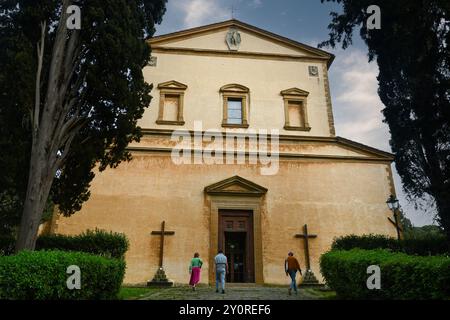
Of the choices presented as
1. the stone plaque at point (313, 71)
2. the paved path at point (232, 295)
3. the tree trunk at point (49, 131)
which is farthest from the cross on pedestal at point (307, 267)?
the tree trunk at point (49, 131)

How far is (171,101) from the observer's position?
18.7 m

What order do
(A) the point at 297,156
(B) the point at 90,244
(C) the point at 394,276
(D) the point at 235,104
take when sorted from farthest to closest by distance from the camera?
(D) the point at 235,104 < (A) the point at 297,156 < (B) the point at 90,244 < (C) the point at 394,276

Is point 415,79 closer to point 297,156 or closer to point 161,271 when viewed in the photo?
point 297,156

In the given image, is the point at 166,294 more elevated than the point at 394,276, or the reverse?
the point at 394,276

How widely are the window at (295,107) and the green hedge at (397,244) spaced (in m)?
6.71

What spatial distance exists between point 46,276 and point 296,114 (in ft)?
49.7

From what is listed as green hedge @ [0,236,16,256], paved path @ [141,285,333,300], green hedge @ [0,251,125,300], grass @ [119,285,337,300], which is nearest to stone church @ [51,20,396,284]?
green hedge @ [0,236,16,256]

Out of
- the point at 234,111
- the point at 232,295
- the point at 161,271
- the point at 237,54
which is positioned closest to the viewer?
the point at 232,295

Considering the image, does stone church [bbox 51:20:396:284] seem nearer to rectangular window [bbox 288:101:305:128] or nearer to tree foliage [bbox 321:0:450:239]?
rectangular window [bbox 288:101:305:128]

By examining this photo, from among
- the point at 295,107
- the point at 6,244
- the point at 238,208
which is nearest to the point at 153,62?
the point at 295,107

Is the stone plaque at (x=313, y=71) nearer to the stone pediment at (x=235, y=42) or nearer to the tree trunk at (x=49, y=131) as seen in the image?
the stone pediment at (x=235, y=42)

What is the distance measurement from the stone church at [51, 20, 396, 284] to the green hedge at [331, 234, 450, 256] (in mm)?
1599

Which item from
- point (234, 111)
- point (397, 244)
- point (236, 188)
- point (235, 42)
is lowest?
point (397, 244)
